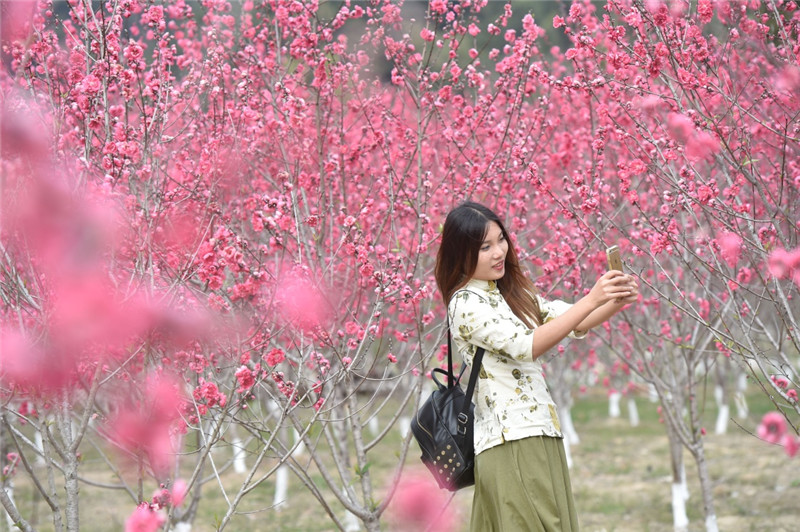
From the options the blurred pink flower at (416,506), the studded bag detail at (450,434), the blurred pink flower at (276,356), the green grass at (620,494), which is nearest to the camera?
the studded bag detail at (450,434)

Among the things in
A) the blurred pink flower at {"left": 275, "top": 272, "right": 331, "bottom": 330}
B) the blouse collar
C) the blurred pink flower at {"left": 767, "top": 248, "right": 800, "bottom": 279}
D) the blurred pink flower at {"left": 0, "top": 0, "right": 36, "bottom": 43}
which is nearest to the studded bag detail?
the blouse collar

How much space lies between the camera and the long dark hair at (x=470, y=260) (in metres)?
3.23

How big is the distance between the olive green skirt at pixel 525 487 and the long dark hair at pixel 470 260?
508 millimetres

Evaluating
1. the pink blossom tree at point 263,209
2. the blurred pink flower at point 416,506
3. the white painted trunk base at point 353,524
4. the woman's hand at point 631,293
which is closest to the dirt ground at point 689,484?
the white painted trunk base at point 353,524

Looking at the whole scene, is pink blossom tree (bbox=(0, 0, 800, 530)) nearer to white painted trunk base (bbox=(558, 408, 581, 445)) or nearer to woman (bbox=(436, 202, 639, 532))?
woman (bbox=(436, 202, 639, 532))

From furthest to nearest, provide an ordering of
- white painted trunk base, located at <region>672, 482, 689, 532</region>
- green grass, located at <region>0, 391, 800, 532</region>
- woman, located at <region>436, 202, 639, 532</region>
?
green grass, located at <region>0, 391, 800, 532</region>
white painted trunk base, located at <region>672, 482, 689, 532</region>
woman, located at <region>436, 202, 639, 532</region>

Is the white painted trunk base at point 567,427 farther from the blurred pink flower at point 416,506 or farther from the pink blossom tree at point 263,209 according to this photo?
the blurred pink flower at point 416,506

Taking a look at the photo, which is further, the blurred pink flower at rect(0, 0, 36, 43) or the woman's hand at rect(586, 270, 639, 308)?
the blurred pink flower at rect(0, 0, 36, 43)

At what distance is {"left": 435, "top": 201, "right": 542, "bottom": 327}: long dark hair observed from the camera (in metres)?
3.23

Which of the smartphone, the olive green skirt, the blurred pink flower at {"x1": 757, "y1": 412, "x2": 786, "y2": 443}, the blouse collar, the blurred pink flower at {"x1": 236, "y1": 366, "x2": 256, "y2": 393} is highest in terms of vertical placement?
the blouse collar

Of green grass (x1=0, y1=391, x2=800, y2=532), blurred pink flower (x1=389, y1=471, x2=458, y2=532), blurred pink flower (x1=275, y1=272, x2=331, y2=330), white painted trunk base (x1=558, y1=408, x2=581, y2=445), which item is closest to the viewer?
blurred pink flower (x1=275, y1=272, x2=331, y2=330)

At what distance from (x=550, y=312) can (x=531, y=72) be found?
5.78 feet

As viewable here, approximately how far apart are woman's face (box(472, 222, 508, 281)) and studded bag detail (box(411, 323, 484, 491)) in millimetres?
314

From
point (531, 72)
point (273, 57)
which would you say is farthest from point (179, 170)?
point (531, 72)
